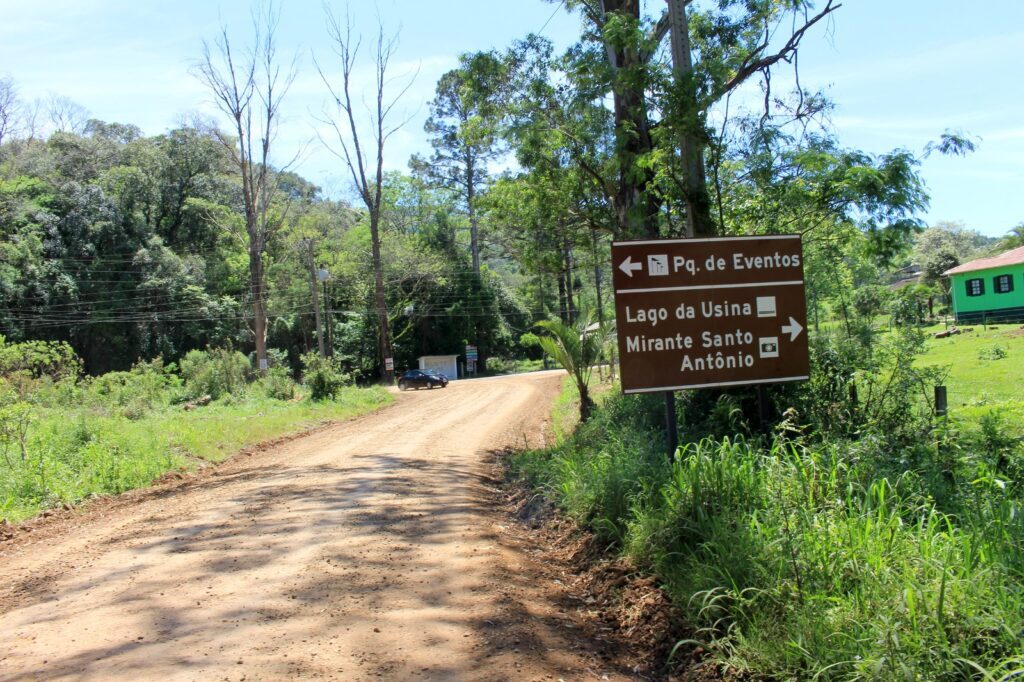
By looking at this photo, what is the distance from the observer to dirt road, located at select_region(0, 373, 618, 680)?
4.15 m

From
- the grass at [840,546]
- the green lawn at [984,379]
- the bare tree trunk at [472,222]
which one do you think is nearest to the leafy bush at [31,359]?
the grass at [840,546]

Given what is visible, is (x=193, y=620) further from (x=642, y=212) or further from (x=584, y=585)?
(x=642, y=212)

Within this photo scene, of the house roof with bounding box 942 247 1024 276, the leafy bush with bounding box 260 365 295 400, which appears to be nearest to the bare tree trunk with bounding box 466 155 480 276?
the leafy bush with bounding box 260 365 295 400

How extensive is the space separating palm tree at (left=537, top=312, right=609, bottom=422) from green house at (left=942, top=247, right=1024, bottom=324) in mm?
31687

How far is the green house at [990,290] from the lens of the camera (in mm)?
38438

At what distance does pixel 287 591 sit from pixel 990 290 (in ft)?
150

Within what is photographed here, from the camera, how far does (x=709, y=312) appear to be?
6.61 metres

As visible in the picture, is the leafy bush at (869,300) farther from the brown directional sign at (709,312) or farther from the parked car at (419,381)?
the parked car at (419,381)

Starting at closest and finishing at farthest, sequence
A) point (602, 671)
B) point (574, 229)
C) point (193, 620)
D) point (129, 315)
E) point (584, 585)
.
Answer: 1. point (602, 671)
2. point (193, 620)
3. point (584, 585)
4. point (574, 229)
5. point (129, 315)

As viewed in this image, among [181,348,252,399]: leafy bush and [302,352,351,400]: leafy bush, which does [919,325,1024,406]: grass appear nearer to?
[302,352,351,400]: leafy bush

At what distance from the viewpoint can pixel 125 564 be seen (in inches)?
252

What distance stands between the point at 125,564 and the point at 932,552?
6.34 metres

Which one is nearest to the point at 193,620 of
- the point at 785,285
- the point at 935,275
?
the point at 785,285

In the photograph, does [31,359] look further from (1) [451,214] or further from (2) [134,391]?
(1) [451,214]
